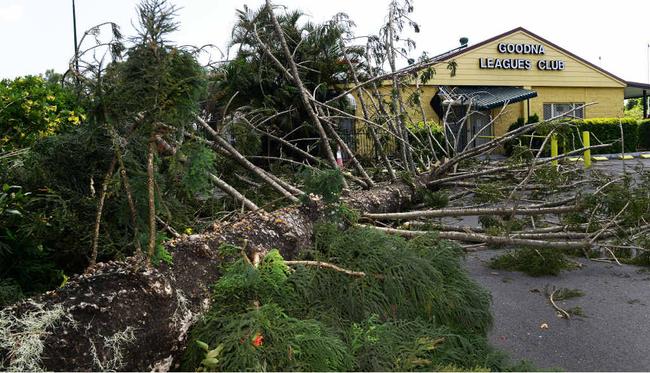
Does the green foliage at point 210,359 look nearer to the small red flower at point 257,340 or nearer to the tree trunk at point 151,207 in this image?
the small red flower at point 257,340

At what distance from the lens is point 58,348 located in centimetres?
180

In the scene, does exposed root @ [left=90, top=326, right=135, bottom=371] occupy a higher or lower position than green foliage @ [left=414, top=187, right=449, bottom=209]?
higher

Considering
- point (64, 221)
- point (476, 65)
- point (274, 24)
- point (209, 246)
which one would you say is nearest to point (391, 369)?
point (209, 246)

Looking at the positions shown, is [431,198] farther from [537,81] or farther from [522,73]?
[537,81]

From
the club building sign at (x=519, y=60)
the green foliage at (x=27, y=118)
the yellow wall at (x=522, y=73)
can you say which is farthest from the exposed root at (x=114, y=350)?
the club building sign at (x=519, y=60)

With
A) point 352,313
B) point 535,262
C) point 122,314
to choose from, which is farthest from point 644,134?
point 122,314

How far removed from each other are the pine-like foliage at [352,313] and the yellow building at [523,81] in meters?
18.3

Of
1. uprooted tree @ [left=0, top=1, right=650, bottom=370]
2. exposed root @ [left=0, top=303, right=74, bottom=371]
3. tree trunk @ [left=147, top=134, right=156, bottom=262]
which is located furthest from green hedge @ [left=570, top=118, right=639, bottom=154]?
exposed root @ [left=0, top=303, right=74, bottom=371]

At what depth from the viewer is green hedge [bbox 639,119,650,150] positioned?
76.5ft

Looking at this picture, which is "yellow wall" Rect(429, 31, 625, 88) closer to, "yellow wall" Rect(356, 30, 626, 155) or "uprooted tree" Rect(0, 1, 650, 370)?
"yellow wall" Rect(356, 30, 626, 155)

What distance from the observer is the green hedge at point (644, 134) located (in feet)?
76.5

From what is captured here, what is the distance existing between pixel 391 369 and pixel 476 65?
71.3 feet

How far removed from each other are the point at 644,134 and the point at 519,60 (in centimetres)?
632

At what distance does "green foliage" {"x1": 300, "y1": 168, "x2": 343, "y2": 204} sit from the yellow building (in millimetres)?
17818
